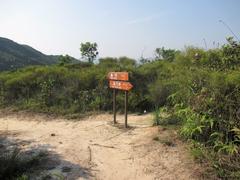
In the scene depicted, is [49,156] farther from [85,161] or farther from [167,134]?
[167,134]

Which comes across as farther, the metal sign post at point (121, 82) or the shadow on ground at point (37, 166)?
the metal sign post at point (121, 82)

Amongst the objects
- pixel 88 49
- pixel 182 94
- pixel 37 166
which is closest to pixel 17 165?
pixel 37 166

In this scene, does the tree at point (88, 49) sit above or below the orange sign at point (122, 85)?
above

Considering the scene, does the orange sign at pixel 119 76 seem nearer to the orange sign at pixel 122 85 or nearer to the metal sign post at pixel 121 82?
the metal sign post at pixel 121 82

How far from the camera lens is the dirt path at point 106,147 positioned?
5.19 m

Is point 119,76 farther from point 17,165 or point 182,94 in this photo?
point 17,165

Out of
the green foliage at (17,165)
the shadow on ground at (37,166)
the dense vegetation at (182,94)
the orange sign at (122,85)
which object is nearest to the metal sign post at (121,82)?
the orange sign at (122,85)

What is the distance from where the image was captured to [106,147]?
645 cm

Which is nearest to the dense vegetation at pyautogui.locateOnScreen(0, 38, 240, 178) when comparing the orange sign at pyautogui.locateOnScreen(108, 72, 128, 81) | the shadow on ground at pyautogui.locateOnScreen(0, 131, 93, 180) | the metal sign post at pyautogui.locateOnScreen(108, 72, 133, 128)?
the metal sign post at pyautogui.locateOnScreen(108, 72, 133, 128)

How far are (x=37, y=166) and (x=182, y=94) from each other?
3351mm

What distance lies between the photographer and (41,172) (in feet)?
17.2

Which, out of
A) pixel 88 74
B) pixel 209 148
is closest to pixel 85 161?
pixel 209 148

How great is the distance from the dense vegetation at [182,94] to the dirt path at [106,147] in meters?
0.49

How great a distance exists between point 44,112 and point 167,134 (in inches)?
190
